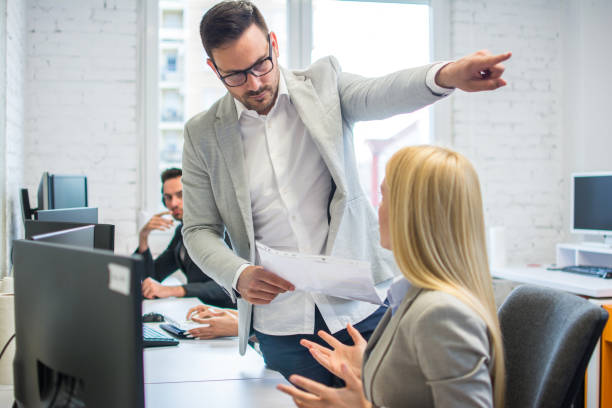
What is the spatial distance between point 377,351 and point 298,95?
0.70 meters

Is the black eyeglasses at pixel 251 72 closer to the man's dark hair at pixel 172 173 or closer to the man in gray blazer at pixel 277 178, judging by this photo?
the man in gray blazer at pixel 277 178

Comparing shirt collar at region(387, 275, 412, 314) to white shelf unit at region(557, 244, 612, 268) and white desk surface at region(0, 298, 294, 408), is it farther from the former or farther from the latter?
white shelf unit at region(557, 244, 612, 268)

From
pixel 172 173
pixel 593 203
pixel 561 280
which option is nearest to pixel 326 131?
pixel 172 173

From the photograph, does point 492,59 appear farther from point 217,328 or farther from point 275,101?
point 217,328

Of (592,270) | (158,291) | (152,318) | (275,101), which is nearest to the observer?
(275,101)

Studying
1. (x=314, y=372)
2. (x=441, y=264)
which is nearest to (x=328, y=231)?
(x=314, y=372)

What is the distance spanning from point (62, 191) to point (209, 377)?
1143mm

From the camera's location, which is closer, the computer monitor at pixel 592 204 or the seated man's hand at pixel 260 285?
the seated man's hand at pixel 260 285

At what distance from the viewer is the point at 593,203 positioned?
338 cm

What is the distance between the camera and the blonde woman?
0.87 meters

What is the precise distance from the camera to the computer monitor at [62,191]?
2023 millimetres

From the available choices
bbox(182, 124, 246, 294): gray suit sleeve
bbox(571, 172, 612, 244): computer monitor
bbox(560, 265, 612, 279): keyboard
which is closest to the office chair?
bbox(182, 124, 246, 294): gray suit sleeve

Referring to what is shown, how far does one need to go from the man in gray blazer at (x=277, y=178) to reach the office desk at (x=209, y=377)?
0.08m

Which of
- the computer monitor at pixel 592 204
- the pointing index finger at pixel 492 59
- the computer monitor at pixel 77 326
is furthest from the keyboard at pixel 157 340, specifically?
Answer: the computer monitor at pixel 592 204
